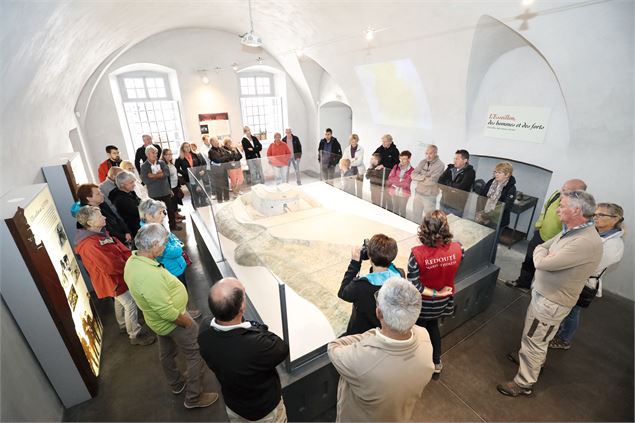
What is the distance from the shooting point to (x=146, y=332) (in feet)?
10.8

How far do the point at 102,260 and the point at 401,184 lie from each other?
4095 millimetres

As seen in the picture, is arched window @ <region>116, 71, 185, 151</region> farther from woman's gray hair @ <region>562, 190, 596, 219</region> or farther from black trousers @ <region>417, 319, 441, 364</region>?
woman's gray hair @ <region>562, 190, 596, 219</region>

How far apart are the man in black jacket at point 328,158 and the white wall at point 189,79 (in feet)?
14.3

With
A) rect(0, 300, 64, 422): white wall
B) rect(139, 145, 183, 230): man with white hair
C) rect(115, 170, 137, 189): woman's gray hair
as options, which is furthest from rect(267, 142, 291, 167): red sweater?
rect(0, 300, 64, 422): white wall

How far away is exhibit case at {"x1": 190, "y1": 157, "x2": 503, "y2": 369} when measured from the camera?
8.05 feet

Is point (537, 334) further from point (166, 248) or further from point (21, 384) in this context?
point (21, 384)

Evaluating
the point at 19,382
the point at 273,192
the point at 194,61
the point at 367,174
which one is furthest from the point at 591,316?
the point at 194,61

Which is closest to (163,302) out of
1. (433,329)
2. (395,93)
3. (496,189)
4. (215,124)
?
(433,329)

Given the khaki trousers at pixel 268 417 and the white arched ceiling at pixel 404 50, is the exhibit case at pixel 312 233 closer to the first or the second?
the khaki trousers at pixel 268 417

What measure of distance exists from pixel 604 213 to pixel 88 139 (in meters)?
10.4

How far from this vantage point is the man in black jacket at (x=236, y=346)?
144 centimetres

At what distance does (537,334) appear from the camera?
7.98 feet

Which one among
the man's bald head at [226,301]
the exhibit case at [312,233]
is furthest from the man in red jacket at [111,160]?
the man's bald head at [226,301]

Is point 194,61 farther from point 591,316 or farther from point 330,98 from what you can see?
point 591,316
